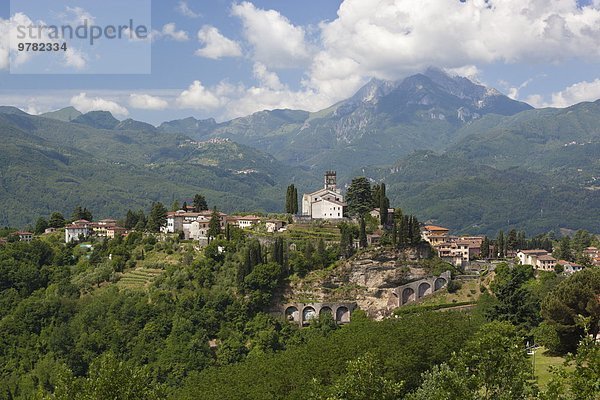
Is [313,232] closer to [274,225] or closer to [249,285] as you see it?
[274,225]

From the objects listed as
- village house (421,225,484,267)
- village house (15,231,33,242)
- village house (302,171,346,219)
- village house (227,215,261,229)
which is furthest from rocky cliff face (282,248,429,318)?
village house (15,231,33,242)

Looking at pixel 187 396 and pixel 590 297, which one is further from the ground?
pixel 590 297

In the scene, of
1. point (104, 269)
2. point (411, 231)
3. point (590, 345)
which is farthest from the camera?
point (104, 269)

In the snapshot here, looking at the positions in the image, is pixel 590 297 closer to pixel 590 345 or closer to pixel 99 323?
pixel 590 345

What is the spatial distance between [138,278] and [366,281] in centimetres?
2821

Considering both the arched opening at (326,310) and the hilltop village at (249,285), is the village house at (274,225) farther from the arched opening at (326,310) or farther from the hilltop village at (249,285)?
the arched opening at (326,310)

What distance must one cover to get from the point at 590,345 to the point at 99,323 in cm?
5658

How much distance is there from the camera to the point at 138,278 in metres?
76.0

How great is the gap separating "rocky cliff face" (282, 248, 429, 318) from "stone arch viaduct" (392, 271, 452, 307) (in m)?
0.75

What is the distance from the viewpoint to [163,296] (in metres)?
69.0

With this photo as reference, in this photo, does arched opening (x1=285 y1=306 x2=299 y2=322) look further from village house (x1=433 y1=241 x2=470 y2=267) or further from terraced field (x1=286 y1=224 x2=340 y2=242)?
village house (x1=433 y1=241 x2=470 y2=267)

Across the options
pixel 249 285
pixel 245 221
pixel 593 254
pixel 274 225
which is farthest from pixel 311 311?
pixel 593 254

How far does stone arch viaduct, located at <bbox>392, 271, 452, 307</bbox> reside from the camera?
235 ft

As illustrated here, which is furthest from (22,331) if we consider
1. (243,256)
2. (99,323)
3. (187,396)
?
(187,396)
